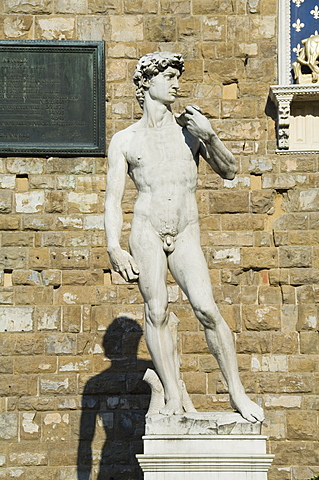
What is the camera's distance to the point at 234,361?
8.23 meters

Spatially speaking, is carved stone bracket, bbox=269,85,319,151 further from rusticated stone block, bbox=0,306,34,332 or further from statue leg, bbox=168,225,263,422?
statue leg, bbox=168,225,263,422

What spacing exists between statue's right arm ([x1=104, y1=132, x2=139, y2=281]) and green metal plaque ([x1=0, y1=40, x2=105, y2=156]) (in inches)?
104

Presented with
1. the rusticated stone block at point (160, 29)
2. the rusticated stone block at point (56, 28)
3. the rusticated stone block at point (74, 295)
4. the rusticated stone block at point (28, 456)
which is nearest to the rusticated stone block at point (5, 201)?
the rusticated stone block at point (74, 295)

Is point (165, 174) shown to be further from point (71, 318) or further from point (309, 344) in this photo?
point (309, 344)

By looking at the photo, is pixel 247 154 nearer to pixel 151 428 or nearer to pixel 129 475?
pixel 129 475

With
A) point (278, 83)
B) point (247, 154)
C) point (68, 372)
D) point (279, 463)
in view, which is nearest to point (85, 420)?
point (68, 372)

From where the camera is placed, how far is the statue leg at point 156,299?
8.27 m

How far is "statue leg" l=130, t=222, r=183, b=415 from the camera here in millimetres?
8266

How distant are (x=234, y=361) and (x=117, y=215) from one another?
1.29m

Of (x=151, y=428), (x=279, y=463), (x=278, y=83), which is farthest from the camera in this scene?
(x=278, y=83)

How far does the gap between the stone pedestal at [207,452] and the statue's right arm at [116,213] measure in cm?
111

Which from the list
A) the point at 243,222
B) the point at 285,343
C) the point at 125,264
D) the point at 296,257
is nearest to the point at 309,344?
the point at 285,343

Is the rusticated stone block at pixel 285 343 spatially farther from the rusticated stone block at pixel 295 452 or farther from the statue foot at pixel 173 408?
the statue foot at pixel 173 408

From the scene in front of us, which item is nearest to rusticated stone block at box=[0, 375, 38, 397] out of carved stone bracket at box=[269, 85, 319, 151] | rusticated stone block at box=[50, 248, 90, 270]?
rusticated stone block at box=[50, 248, 90, 270]
